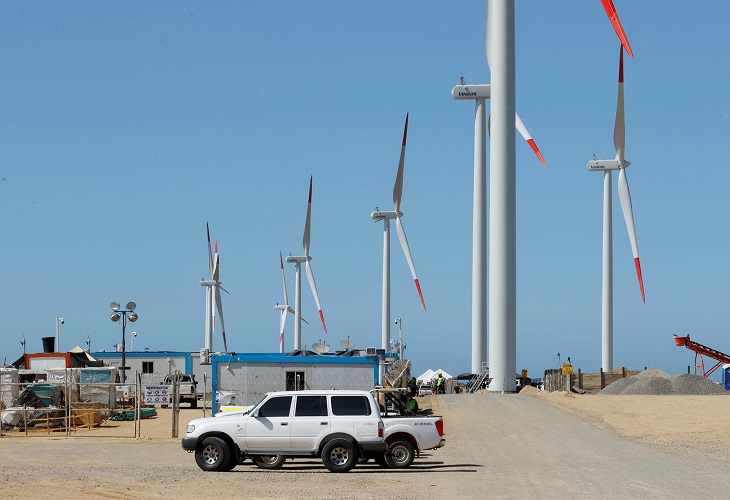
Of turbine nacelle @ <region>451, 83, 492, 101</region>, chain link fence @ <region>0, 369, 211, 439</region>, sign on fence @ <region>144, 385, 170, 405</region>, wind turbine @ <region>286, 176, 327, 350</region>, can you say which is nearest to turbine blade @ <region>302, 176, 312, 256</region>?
wind turbine @ <region>286, 176, 327, 350</region>

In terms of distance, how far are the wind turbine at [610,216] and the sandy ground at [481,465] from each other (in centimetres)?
2655

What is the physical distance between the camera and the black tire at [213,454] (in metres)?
29.6

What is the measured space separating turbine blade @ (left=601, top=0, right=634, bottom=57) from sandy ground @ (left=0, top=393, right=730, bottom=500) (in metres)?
15.1

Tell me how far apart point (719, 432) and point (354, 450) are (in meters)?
18.2

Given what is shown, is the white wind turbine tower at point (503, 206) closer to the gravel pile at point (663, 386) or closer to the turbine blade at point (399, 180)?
the gravel pile at point (663, 386)

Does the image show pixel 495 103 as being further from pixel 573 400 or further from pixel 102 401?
pixel 102 401

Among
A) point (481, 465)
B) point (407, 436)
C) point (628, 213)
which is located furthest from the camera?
point (628, 213)

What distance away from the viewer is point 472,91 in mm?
86750

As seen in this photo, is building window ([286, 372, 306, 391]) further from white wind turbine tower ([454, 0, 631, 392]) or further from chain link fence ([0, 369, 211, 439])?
white wind turbine tower ([454, 0, 631, 392])

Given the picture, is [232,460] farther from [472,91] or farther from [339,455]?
[472,91]

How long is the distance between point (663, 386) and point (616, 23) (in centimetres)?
2490

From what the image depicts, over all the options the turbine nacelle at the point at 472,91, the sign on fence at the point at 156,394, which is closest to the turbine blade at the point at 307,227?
the turbine nacelle at the point at 472,91

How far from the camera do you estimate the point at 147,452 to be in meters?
37.3

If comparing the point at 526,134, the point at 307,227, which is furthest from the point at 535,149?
the point at 307,227
